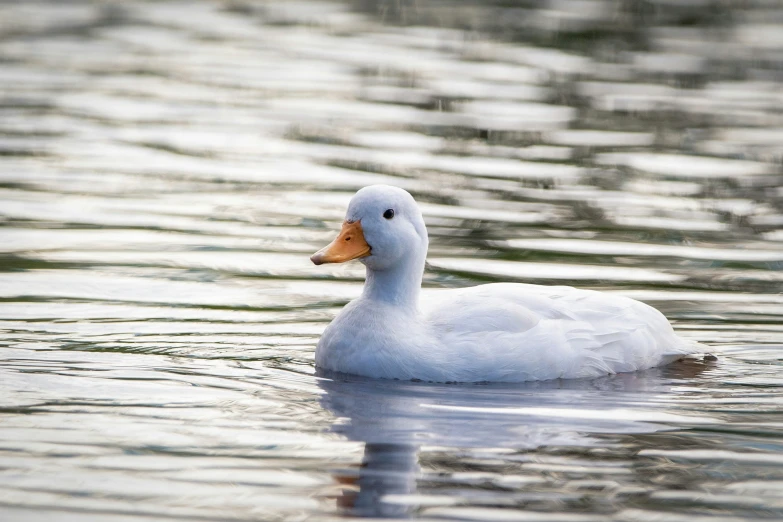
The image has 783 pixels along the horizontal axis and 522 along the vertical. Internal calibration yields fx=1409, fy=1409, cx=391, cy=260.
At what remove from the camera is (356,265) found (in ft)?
40.8

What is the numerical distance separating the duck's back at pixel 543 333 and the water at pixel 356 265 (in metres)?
0.16

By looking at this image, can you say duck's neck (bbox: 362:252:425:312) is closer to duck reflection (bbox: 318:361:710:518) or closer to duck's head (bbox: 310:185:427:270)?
duck's head (bbox: 310:185:427:270)

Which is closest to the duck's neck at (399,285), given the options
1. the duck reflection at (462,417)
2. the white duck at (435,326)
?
the white duck at (435,326)

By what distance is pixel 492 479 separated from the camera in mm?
6918

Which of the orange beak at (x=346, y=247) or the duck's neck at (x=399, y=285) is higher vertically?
the orange beak at (x=346, y=247)

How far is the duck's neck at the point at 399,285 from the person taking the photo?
9164mm

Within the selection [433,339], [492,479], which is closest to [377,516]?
[492,479]

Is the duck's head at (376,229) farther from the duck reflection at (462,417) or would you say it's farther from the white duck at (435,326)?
the duck reflection at (462,417)

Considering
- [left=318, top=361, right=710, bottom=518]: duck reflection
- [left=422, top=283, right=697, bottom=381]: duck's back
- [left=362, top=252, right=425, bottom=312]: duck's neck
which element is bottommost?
[left=318, top=361, right=710, bottom=518]: duck reflection

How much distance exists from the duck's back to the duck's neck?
0.19m

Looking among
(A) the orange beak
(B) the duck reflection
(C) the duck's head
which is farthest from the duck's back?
(A) the orange beak

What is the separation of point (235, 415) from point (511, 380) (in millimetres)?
1913

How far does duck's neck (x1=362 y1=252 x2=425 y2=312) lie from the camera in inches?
361

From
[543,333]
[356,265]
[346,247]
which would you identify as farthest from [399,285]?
[356,265]
